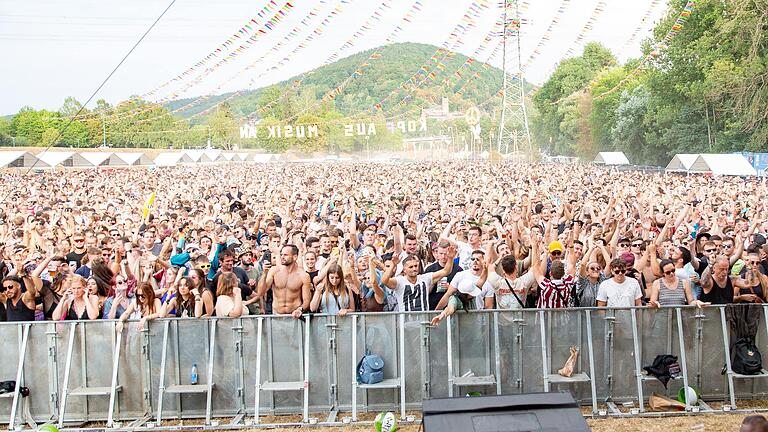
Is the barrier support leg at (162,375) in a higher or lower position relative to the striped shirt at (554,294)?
lower

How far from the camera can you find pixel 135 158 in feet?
224

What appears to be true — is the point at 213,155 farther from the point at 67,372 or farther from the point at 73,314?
the point at 67,372

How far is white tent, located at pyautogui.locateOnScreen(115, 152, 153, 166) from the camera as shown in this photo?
2648 inches

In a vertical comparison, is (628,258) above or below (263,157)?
below

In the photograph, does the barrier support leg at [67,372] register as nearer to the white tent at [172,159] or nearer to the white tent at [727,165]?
the white tent at [727,165]

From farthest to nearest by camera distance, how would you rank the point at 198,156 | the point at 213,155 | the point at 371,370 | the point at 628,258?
the point at 213,155, the point at 198,156, the point at 628,258, the point at 371,370

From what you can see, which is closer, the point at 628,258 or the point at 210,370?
the point at 210,370

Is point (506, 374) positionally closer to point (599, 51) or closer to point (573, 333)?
point (573, 333)

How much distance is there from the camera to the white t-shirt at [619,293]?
7695 mm

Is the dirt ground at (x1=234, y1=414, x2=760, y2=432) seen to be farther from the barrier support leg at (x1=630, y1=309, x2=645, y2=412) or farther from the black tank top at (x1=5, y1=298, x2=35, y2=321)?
the black tank top at (x1=5, y1=298, x2=35, y2=321)

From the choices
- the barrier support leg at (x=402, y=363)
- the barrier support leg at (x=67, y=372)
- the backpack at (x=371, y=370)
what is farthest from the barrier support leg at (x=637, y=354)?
the barrier support leg at (x=67, y=372)

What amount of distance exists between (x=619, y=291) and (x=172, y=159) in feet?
212

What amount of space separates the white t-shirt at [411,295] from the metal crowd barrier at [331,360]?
211 mm

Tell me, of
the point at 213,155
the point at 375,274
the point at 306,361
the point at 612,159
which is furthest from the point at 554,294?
the point at 213,155
